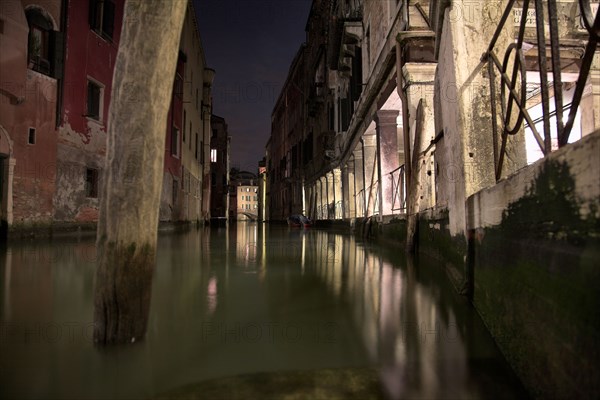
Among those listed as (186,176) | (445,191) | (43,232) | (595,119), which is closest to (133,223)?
(445,191)

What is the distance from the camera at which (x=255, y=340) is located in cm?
241

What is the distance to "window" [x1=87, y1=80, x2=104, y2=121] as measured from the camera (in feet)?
40.2

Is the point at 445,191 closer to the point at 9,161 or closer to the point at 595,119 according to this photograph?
the point at 595,119

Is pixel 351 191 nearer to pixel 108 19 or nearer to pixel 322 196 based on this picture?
pixel 322 196

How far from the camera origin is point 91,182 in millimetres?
12188

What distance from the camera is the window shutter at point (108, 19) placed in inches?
499

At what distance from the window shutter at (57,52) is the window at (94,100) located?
151cm

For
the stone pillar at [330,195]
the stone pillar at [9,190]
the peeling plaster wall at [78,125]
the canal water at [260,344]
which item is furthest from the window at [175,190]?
the canal water at [260,344]

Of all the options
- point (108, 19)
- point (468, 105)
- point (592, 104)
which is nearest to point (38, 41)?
point (108, 19)

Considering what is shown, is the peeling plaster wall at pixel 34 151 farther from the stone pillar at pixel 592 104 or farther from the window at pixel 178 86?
the stone pillar at pixel 592 104

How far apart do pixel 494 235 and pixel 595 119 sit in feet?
23.7

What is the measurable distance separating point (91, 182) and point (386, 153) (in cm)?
876

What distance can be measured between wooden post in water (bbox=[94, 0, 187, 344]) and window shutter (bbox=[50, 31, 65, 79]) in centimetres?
1027

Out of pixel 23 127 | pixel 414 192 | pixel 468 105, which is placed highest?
pixel 23 127
